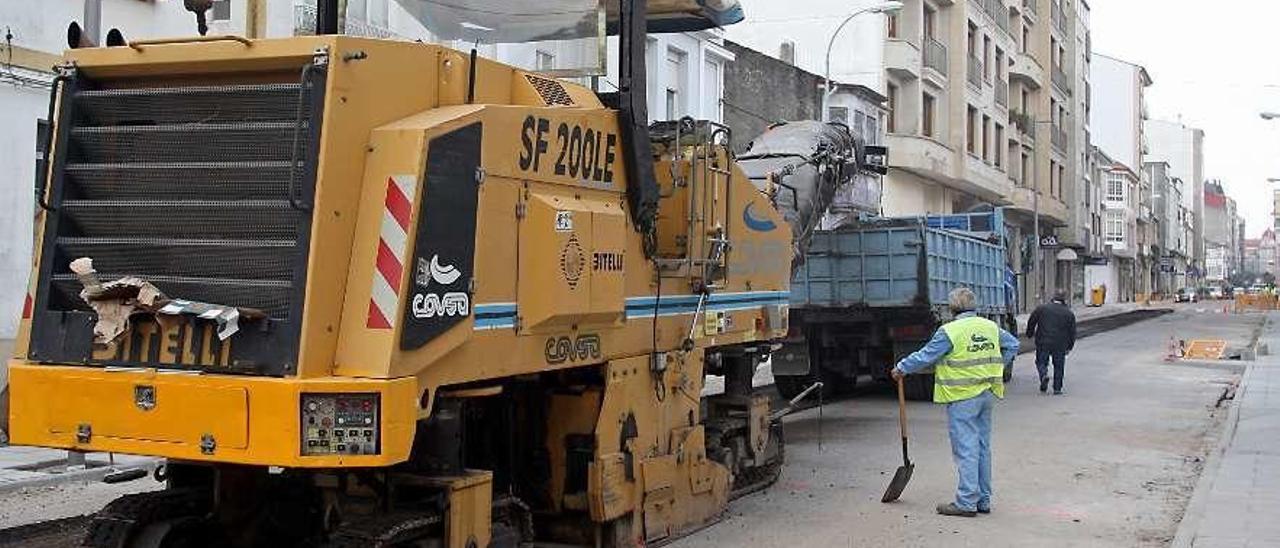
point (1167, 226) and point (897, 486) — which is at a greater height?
point (1167, 226)

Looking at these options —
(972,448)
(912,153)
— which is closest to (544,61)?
(972,448)

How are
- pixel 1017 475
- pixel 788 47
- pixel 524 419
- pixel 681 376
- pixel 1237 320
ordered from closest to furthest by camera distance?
pixel 524 419
pixel 681 376
pixel 1017 475
pixel 788 47
pixel 1237 320

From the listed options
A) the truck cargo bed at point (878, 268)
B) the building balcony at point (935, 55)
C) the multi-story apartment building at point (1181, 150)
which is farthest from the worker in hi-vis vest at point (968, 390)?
the multi-story apartment building at point (1181, 150)

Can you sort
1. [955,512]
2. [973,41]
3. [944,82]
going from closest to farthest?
[955,512] → [944,82] → [973,41]

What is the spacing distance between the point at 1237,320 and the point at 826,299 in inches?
1574

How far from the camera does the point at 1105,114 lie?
3821 inches

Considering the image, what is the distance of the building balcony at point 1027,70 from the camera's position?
2109 inches

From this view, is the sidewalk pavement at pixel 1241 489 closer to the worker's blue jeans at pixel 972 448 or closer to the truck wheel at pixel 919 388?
the worker's blue jeans at pixel 972 448

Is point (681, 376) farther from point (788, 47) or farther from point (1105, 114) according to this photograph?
point (1105, 114)

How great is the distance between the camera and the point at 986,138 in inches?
1901

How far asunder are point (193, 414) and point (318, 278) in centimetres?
70

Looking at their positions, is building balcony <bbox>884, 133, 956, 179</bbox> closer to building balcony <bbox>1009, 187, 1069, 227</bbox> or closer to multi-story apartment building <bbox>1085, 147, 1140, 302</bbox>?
building balcony <bbox>1009, 187, 1069, 227</bbox>

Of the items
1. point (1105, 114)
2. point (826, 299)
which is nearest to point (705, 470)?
point (826, 299)

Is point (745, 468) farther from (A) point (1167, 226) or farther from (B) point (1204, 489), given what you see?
(A) point (1167, 226)
